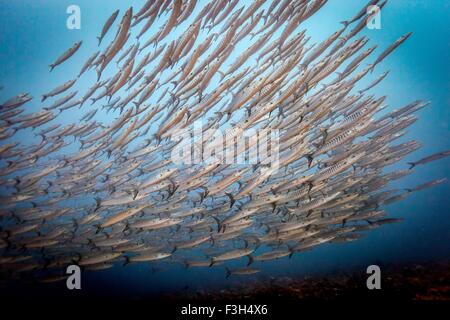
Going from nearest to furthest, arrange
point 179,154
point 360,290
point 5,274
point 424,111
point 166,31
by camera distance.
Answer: point 166,31 < point 179,154 < point 360,290 < point 5,274 < point 424,111

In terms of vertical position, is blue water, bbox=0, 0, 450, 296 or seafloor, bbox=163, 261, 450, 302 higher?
blue water, bbox=0, 0, 450, 296

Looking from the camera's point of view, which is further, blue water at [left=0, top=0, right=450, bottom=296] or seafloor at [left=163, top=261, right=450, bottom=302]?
blue water at [left=0, top=0, right=450, bottom=296]

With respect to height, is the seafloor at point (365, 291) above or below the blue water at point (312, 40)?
below

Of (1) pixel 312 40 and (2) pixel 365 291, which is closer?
(2) pixel 365 291

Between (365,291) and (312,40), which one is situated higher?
(312,40)

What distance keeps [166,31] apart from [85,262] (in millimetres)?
7024

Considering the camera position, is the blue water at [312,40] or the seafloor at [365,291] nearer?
the seafloor at [365,291]

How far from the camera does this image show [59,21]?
12.9 metres
